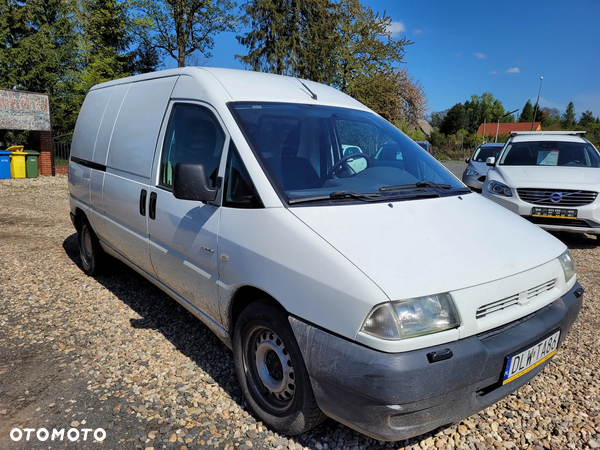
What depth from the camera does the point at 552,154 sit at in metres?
8.09

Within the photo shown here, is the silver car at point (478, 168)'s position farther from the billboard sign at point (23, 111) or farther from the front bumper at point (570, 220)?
the billboard sign at point (23, 111)

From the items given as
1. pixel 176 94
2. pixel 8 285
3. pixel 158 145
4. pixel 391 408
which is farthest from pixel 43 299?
pixel 391 408

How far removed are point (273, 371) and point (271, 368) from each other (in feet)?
0.07

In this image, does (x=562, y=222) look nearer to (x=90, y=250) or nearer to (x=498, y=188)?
(x=498, y=188)

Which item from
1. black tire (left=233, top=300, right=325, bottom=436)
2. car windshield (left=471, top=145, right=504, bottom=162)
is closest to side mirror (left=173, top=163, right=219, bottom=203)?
black tire (left=233, top=300, right=325, bottom=436)

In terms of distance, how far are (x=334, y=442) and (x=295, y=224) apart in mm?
1257

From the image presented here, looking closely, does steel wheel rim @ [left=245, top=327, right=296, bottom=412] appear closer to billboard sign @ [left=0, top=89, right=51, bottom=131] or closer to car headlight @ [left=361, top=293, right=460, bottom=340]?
car headlight @ [left=361, top=293, right=460, bottom=340]

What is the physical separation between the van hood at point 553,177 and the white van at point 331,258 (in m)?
4.38

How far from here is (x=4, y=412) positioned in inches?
107

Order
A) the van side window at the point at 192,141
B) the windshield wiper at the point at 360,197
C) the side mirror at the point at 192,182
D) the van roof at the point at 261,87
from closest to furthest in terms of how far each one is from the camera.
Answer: the windshield wiper at the point at 360,197 < the side mirror at the point at 192,182 < the van side window at the point at 192,141 < the van roof at the point at 261,87

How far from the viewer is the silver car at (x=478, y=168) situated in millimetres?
11500

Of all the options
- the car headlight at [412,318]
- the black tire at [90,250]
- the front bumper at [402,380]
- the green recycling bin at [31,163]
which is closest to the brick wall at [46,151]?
the green recycling bin at [31,163]

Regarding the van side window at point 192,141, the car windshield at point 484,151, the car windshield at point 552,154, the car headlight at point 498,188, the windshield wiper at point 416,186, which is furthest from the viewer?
the car windshield at point 484,151

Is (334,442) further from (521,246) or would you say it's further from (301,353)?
(521,246)
